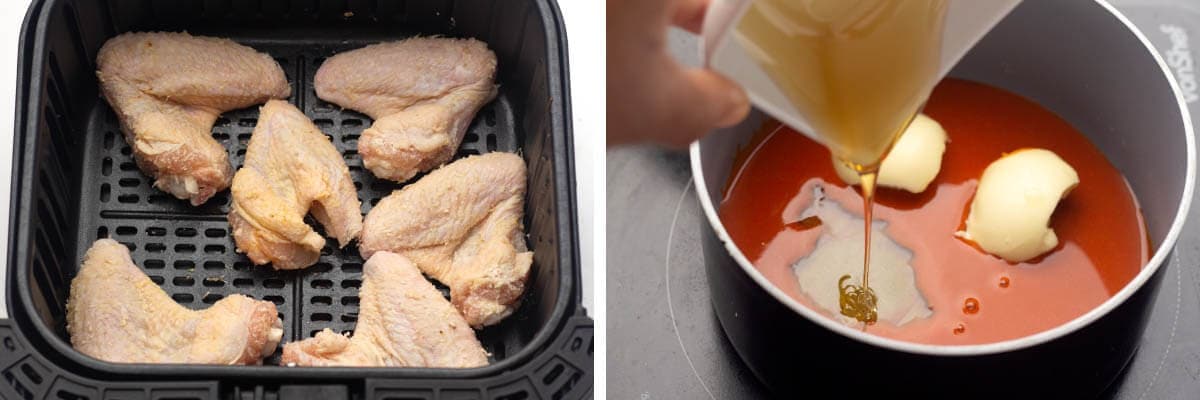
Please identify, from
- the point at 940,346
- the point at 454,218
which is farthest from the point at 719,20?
the point at 454,218

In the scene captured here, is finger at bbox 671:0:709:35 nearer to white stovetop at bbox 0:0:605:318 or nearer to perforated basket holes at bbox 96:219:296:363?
white stovetop at bbox 0:0:605:318

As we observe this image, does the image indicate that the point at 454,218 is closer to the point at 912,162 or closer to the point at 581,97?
the point at 581,97

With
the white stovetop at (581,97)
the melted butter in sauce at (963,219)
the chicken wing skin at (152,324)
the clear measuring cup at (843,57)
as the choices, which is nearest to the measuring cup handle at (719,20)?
the clear measuring cup at (843,57)

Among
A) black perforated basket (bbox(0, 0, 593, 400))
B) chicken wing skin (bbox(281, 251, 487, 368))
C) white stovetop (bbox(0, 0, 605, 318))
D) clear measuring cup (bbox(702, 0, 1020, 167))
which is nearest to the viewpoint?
clear measuring cup (bbox(702, 0, 1020, 167))

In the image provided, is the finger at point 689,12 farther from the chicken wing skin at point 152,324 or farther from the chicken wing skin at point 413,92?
the chicken wing skin at point 152,324

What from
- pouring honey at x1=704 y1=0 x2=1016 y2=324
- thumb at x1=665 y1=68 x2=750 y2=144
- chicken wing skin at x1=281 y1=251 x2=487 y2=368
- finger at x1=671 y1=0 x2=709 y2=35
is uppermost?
pouring honey at x1=704 y1=0 x2=1016 y2=324

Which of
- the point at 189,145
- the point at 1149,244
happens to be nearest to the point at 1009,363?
the point at 1149,244

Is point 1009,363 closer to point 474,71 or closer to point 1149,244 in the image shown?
point 1149,244

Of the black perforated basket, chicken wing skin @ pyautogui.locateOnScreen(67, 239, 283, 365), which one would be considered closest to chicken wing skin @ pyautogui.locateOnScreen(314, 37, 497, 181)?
the black perforated basket
